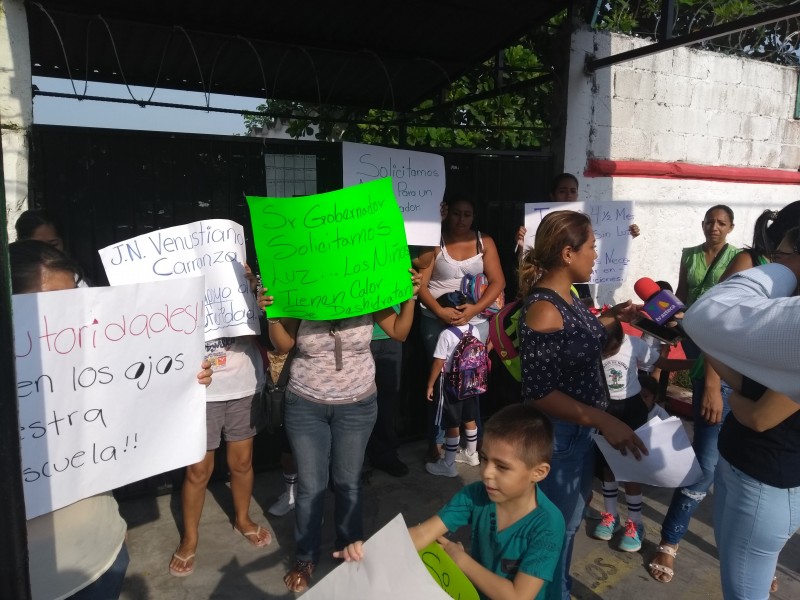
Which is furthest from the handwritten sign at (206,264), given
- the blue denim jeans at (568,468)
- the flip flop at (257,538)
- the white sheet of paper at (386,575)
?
the white sheet of paper at (386,575)

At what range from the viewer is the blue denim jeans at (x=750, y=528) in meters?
1.85

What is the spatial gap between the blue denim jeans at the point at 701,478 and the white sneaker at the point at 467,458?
→ 1.42 metres

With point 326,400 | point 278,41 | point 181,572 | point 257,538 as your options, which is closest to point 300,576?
point 257,538

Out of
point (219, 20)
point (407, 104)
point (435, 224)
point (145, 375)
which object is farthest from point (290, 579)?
point (407, 104)

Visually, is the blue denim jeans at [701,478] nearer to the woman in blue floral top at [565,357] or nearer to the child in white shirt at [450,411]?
the woman in blue floral top at [565,357]

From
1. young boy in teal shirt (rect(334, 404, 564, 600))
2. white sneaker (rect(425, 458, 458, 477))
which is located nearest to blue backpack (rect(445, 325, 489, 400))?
white sneaker (rect(425, 458, 458, 477))

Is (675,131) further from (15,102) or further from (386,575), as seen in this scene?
(386,575)

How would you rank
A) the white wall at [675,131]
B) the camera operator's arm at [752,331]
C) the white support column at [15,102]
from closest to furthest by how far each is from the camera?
the camera operator's arm at [752,331], the white support column at [15,102], the white wall at [675,131]

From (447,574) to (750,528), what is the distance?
0.98 meters

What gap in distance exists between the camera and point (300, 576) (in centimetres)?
299

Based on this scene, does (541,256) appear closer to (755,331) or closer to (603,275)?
(755,331)

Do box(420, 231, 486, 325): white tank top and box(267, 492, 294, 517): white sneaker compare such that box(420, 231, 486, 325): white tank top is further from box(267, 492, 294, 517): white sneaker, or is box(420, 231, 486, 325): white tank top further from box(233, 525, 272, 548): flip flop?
box(233, 525, 272, 548): flip flop

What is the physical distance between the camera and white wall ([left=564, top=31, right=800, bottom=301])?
5.38 m

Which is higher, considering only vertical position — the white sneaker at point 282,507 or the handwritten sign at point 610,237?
the handwritten sign at point 610,237
